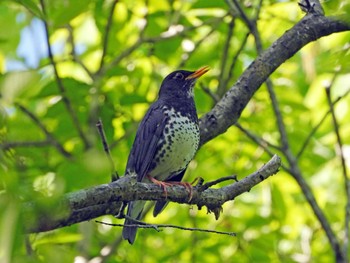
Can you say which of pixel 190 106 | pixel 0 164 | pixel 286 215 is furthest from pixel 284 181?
pixel 0 164

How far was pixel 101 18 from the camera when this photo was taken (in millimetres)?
5812

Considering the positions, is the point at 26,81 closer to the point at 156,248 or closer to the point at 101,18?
the point at 101,18

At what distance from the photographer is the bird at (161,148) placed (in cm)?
498

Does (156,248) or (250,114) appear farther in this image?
(156,248)

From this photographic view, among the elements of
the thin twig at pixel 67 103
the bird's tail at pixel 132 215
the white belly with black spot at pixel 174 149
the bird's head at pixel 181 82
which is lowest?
the bird's tail at pixel 132 215

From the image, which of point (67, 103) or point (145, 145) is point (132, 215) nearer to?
point (145, 145)

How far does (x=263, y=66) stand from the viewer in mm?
4418

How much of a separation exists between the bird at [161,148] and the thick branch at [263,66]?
47 cm

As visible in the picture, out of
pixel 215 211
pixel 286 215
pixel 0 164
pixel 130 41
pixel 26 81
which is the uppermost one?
pixel 130 41

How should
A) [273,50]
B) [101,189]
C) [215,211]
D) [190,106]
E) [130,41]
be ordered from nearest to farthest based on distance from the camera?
[101,189] → [215,211] → [273,50] → [190,106] → [130,41]

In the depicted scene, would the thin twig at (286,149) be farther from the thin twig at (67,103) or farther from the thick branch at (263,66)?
the thin twig at (67,103)

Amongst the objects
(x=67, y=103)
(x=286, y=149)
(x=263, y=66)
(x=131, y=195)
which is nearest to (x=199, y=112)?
(x=286, y=149)

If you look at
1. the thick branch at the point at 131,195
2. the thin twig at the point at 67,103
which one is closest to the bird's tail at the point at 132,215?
the thin twig at the point at 67,103

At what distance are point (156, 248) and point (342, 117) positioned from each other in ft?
7.86
